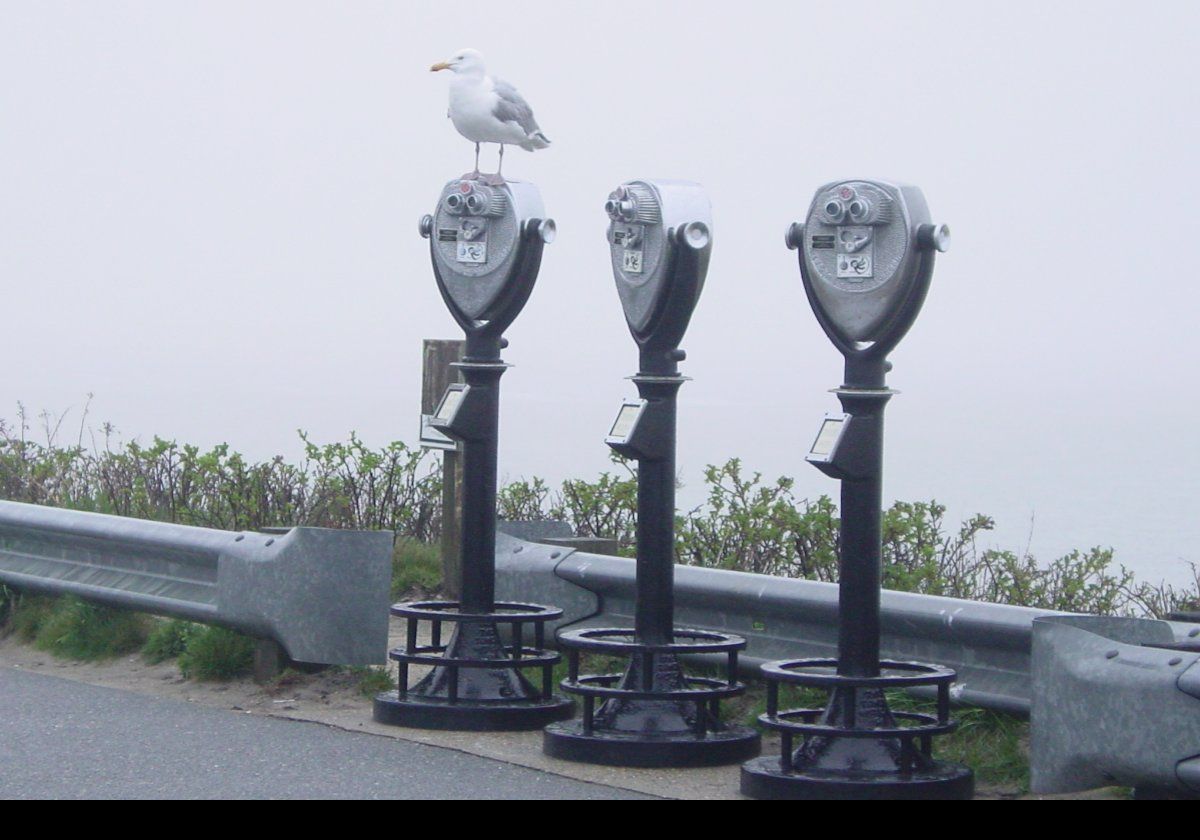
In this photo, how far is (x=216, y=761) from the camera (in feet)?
21.5

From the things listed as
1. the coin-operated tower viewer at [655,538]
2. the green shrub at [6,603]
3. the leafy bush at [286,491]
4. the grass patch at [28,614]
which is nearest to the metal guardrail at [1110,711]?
the coin-operated tower viewer at [655,538]

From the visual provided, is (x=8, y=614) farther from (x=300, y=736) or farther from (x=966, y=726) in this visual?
(x=966, y=726)

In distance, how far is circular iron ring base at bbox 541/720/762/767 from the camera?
257 inches

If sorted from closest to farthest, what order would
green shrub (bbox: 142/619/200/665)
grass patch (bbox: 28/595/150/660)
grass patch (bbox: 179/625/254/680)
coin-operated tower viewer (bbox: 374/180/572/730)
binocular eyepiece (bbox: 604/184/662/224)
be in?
binocular eyepiece (bbox: 604/184/662/224) → coin-operated tower viewer (bbox: 374/180/572/730) → grass patch (bbox: 179/625/254/680) → green shrub (bbox: 142/619/200/665) → grass patch (bbox: 28/595/150/660)

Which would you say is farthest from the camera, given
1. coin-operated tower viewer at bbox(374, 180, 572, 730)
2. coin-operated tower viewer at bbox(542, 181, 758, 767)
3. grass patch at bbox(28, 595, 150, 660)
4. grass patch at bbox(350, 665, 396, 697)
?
grass patch at bbox(28, 595, 150, 660)

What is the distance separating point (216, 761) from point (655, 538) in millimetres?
1781

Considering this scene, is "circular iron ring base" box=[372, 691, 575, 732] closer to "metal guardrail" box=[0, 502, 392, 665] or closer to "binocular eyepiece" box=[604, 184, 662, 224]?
"metal guardrail" box=[0, 502, 392, 665]

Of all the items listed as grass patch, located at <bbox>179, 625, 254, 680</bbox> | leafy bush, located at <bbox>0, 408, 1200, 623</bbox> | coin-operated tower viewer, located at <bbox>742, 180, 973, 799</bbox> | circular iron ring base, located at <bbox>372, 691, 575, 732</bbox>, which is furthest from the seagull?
grass patch, located at <bbox>179, 625, 254, 680</bbox>

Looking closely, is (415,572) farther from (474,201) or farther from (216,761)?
(216,761)

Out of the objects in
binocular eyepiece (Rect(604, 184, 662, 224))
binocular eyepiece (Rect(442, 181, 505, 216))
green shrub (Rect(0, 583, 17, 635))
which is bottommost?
green shrub (Rect(0, 583, 17, 635))

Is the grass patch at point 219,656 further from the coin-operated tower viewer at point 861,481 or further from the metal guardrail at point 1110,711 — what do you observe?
the metal guardrail at point 1110,711

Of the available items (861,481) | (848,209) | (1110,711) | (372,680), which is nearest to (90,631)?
(372,680)
